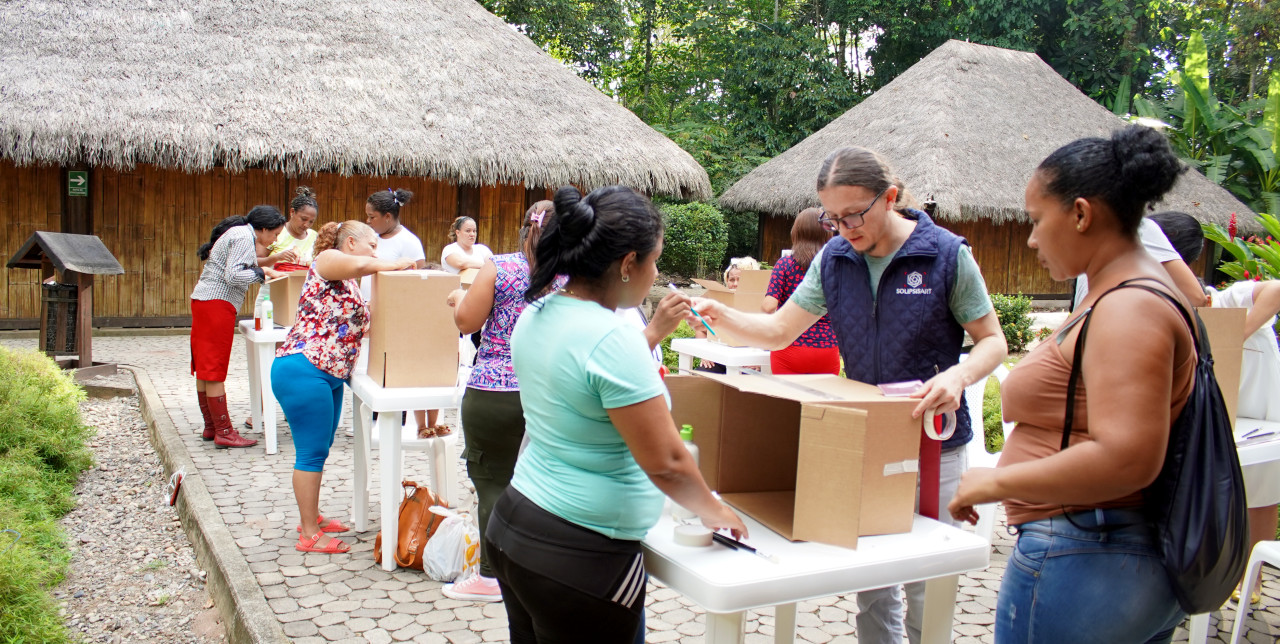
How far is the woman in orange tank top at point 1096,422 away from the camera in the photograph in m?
1.44

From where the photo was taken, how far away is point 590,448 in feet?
5.79

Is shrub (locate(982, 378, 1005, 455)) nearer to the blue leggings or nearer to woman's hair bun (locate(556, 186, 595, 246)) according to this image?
the blue leggings

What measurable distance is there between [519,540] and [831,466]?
0.67 metres

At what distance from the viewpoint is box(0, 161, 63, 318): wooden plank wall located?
33.4 ft

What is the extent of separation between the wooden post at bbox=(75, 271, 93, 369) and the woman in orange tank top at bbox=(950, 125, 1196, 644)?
302 inches

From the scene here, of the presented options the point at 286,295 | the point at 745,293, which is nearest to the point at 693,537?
A: the point at 745,293

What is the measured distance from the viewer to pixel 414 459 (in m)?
5.67

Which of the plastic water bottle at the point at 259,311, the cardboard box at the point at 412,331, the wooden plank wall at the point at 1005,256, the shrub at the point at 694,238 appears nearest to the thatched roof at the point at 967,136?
the shrub at the point at 694,238

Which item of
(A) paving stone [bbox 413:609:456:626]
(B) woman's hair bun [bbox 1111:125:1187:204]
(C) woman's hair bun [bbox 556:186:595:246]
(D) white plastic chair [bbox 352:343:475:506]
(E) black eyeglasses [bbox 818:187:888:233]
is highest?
(B) woman's hair bun [bbox 1111:125:1187:204]

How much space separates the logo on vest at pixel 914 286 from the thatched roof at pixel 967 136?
39.4ft

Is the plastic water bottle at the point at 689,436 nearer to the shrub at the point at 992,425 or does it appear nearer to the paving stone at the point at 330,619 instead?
the paving stone at the point at 330,619

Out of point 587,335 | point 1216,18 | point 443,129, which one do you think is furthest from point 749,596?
point 1216,18

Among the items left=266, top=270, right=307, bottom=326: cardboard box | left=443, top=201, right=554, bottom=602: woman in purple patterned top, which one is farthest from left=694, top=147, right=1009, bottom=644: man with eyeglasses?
left=266, top=270, right=307, bottom=326: cardboard box

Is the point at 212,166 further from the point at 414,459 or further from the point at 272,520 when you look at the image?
the point at 272,520
